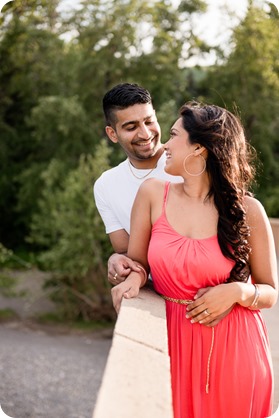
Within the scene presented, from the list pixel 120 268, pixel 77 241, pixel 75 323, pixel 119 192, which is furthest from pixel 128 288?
pixel 75 323

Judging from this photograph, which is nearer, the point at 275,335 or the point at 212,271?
the point at 212,271

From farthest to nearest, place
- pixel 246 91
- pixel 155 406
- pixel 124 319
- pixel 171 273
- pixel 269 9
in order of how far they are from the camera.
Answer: pixel 246 91 → pixel 269 9 → pixel 171 273 → pixel 124 319 → pixel 155 406

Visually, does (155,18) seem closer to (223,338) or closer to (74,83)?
(74,83)

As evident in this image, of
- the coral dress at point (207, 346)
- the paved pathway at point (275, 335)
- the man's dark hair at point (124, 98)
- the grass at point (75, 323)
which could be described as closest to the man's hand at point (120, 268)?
the coral dress at point (207, 346)

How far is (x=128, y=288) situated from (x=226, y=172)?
62 cm

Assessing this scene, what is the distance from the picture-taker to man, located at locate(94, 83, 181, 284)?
364 centimetres

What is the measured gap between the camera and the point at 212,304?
110 inches

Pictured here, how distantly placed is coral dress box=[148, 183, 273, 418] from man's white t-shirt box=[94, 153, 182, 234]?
689 mm

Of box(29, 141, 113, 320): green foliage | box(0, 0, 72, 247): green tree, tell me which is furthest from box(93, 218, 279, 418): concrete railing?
box(0, 0, 72, 247): green tree

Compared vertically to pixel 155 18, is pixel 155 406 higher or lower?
lower

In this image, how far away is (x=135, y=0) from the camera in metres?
18.0

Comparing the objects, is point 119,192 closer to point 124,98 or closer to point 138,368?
point 124,98

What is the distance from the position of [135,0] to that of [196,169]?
15.9 m

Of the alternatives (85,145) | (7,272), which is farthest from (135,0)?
(7,272)
